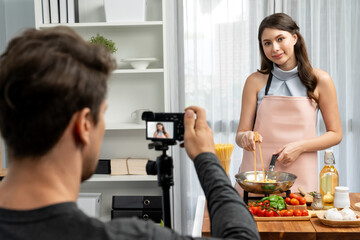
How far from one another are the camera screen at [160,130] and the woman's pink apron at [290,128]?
1.39 m

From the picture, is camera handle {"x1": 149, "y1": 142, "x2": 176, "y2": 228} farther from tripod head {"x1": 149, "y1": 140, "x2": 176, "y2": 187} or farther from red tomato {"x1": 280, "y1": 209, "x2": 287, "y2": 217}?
red tomato {"x1": 280, "y1": 209, "x2": 287, "y2": 217}

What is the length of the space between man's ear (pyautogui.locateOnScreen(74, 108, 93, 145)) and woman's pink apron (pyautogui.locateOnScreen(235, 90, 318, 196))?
180cm

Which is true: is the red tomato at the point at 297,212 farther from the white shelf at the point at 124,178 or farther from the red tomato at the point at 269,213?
the white shelf at the point at 124,178

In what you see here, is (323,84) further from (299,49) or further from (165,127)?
(165,127)

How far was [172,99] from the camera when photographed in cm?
373

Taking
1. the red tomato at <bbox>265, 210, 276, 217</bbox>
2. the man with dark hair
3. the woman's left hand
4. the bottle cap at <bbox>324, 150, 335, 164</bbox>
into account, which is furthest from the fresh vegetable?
the man with dark hair

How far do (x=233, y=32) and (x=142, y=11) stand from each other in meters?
0.88

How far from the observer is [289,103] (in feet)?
8.16

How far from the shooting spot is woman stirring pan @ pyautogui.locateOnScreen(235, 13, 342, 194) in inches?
96.2

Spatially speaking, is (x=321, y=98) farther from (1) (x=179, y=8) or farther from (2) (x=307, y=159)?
(1) (x=179, y=8)

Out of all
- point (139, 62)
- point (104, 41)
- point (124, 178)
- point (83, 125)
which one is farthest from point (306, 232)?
point (104, 41)

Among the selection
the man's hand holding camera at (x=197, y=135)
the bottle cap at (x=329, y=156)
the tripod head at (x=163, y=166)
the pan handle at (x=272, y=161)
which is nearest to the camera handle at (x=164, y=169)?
the tripod head at (x=163, y=166)

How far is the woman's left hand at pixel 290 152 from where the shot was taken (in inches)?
93.3

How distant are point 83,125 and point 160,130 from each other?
43 cm
